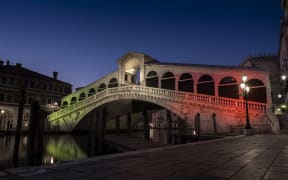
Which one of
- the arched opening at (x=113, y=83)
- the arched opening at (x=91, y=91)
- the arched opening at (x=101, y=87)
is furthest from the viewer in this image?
the arched opening at (x=91, y=91)

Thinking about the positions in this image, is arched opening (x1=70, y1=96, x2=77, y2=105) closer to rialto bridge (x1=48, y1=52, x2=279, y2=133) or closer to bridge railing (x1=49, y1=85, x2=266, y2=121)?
rialto bridge (x1=48, y1=52, x2=279, y2=133)

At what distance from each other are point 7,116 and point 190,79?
26391mm

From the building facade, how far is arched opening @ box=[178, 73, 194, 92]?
729 inches

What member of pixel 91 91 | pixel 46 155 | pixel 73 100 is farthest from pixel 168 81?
pixel 73 100

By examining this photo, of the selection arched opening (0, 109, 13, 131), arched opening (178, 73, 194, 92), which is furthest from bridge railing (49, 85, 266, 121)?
arched opening (0, 109, 13, 131)

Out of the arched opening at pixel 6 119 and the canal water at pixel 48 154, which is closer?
the canal water at pixel 48 154

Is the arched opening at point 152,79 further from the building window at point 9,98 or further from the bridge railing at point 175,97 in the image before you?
the building window at point 9,98

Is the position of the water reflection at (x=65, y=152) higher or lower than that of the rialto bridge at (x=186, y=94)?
lower

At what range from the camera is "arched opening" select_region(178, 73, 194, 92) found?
2158 centimetres

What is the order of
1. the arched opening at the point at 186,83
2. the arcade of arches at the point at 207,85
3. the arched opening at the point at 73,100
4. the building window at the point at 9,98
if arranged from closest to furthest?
1. the arcade of arches at the point at 207,85
2. the arched opening at the point at 186,83
3. the building window at the point at 9,98
4. the arched opening at the point at 73,100

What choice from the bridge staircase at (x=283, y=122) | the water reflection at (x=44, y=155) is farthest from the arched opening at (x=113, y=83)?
the bridge staircase at (x=283, y=122)

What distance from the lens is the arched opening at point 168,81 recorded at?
22922mm

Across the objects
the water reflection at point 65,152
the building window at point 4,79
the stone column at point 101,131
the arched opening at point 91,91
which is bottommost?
the water reflection at point 65,152

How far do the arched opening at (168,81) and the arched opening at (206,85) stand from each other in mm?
3060
